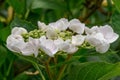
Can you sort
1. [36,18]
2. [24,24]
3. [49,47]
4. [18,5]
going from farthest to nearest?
[36,18] → [18,5] → [24,24] → [49,47]

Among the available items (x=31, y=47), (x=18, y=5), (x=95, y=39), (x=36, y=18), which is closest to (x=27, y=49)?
(x=31, y=47)

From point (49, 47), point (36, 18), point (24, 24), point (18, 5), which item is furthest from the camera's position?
point (36, 18)

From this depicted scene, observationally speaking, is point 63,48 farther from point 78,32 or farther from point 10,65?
point 10,65

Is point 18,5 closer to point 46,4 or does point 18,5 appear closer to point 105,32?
point 46,4

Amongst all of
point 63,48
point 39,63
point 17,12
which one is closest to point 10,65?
point 17,12

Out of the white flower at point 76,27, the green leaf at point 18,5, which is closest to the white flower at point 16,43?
the white flower at point 76,27

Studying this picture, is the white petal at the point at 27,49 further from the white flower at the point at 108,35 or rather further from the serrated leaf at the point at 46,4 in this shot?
the serrated leaf at the point at 46,4

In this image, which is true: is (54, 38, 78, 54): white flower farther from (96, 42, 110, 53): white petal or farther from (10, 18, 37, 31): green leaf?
(10, 18, 37, 31): green leaf
